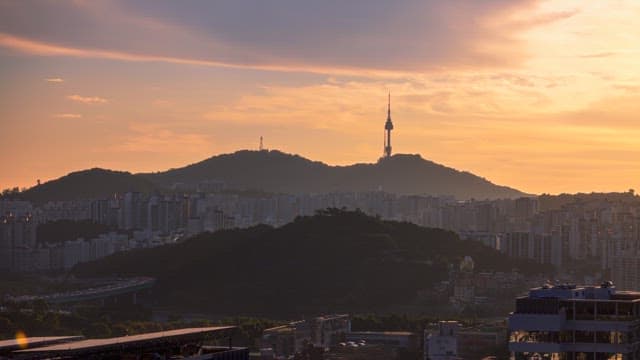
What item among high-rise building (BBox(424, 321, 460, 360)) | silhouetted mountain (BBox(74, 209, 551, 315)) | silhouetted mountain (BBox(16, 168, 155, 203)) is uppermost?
silhouetted mountain (BBox(16, 168, 155, 203))

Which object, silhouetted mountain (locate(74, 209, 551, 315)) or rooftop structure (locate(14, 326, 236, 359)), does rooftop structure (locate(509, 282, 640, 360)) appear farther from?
silhouetted mountain (locate(74, 209, 551, 315))

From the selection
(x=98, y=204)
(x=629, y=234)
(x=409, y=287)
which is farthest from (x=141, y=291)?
(x=98, y=204)

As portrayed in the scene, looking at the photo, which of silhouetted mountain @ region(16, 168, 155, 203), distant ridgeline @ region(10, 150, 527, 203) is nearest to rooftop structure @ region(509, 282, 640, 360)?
silhouetted mountain @ region(16, 168, 155, 203)

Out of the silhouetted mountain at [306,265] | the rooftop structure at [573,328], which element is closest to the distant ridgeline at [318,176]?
the silhouetted mountain at [306,265]

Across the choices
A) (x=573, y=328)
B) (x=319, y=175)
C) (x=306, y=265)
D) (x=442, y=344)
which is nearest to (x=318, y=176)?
(x=319, y=175)

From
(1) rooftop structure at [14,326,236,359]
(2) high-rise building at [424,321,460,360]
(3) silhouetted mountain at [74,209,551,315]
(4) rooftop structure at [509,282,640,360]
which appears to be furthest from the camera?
(3) silhouetted mountain at [74,209,551,315]

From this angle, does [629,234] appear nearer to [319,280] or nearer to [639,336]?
[319,280]

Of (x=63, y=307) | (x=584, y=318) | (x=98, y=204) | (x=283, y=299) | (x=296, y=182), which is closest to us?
(x=584, y=318)
